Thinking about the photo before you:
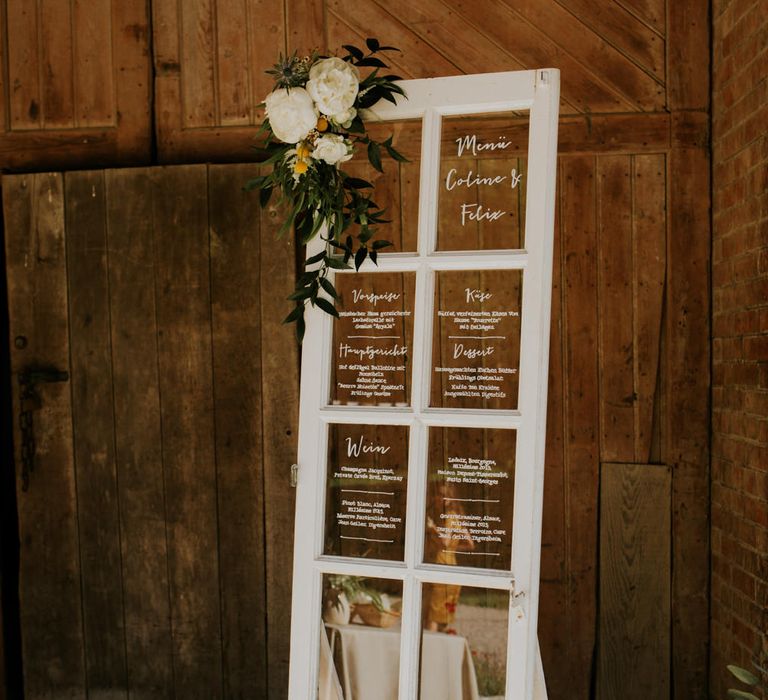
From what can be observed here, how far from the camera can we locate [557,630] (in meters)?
2.71

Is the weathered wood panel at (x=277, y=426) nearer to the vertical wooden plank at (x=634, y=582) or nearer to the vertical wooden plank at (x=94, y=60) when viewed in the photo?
the vertical wooden plank at (x=94, y=60)

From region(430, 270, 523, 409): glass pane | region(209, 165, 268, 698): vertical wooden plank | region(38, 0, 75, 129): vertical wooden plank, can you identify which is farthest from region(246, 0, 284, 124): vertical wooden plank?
region(430, 270, 523, 409): glass pane

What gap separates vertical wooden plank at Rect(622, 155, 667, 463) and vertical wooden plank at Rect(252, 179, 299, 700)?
122 cm

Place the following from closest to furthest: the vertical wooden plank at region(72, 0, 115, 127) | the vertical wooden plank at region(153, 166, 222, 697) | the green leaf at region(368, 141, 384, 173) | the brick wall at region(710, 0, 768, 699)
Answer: the green leaf at region(368, 141, 384, 173) → the brick wall at region(710, 0, 768, 699) → the vertical wooden plank at region(153, 166, 222, 697) → the vertical wooden plank at region(72, 0, 115, 127)

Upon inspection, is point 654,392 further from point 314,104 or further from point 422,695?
point 314,104

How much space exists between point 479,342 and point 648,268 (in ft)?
3.36

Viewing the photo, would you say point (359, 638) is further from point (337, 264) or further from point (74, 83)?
point (74, 83)

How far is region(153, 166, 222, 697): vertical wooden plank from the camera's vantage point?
275cm

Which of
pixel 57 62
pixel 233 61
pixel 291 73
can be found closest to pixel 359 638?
pixel 291 73

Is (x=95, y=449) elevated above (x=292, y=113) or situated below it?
below

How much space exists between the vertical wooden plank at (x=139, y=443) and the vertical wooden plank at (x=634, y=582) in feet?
5.26

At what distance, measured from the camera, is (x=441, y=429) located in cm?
197

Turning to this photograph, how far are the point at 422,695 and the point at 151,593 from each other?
1.29 m

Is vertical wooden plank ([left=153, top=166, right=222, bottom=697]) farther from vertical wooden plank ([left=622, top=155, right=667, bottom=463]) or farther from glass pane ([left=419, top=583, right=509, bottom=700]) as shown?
vertical wooden plank ([left=622, top=155, right=667, bottom=463])
